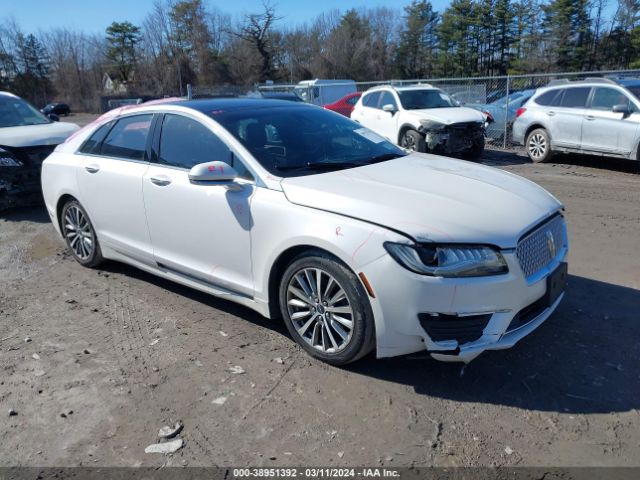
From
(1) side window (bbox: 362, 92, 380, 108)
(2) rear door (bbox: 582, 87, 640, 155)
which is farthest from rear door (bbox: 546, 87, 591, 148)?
(1) side window (bbox: 362, 92, 380, 108)

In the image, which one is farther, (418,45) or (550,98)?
(418,45)

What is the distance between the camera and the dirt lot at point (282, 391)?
279cm

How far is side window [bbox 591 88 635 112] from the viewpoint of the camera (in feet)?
33.0

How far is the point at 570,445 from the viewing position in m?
2.74

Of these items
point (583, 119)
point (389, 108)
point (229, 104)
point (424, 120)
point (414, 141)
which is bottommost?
point (414, 141)

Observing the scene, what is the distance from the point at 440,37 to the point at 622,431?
6663cm

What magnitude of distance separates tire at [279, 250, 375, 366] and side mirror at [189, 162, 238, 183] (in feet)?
2.51

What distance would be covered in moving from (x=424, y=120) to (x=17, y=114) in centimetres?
786

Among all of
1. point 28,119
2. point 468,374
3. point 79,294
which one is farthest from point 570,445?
point 28,119

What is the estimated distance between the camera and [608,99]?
10.4m

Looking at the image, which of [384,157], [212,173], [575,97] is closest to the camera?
[212,173]

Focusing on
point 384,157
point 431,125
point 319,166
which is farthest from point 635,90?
point 319,166

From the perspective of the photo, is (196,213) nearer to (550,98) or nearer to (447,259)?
(447,259)

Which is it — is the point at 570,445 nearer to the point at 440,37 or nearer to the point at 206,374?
the point at 206,374
